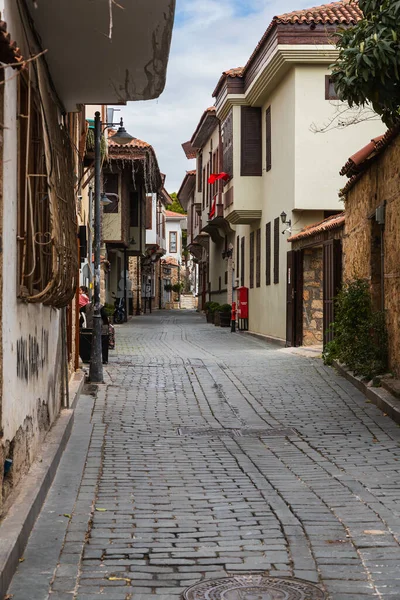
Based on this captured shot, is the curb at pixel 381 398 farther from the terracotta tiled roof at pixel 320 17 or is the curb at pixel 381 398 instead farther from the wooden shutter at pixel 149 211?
the wooden shutter at pixel 149 211

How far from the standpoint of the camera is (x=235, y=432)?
10.4m

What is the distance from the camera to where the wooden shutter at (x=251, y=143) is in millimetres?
28766

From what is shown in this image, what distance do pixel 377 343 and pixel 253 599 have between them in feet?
32.7

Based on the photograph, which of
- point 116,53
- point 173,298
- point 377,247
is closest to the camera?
point 116,53

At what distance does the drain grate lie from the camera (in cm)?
1026

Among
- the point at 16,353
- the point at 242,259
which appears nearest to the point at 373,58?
the point at 16,353

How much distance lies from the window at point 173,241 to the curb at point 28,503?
3391 inches

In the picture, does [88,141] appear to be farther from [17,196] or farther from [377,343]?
[17,196]

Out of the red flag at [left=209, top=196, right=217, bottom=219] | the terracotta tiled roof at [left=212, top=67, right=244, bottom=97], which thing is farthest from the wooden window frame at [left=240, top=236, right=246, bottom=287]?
the terracotta tiled roof at [left=212, top=67, right=244, bottom=97]

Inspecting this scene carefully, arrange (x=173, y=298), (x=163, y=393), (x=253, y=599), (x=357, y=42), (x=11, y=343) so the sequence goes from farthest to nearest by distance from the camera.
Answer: (x=173, y=298) < (x=163, y=393) < (x=357, y=42) < (x=11, y=343) < (x=253, y=599)

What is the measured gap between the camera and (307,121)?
23.8m

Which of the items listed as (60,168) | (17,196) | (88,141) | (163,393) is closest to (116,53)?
(60,168)

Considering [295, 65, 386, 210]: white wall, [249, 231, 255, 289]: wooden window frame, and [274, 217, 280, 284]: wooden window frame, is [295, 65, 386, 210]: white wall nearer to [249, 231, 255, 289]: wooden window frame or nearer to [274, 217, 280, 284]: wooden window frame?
[274, 217, 280, 284]: wooden window frame

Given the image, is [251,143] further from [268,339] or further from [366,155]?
[366,155]
